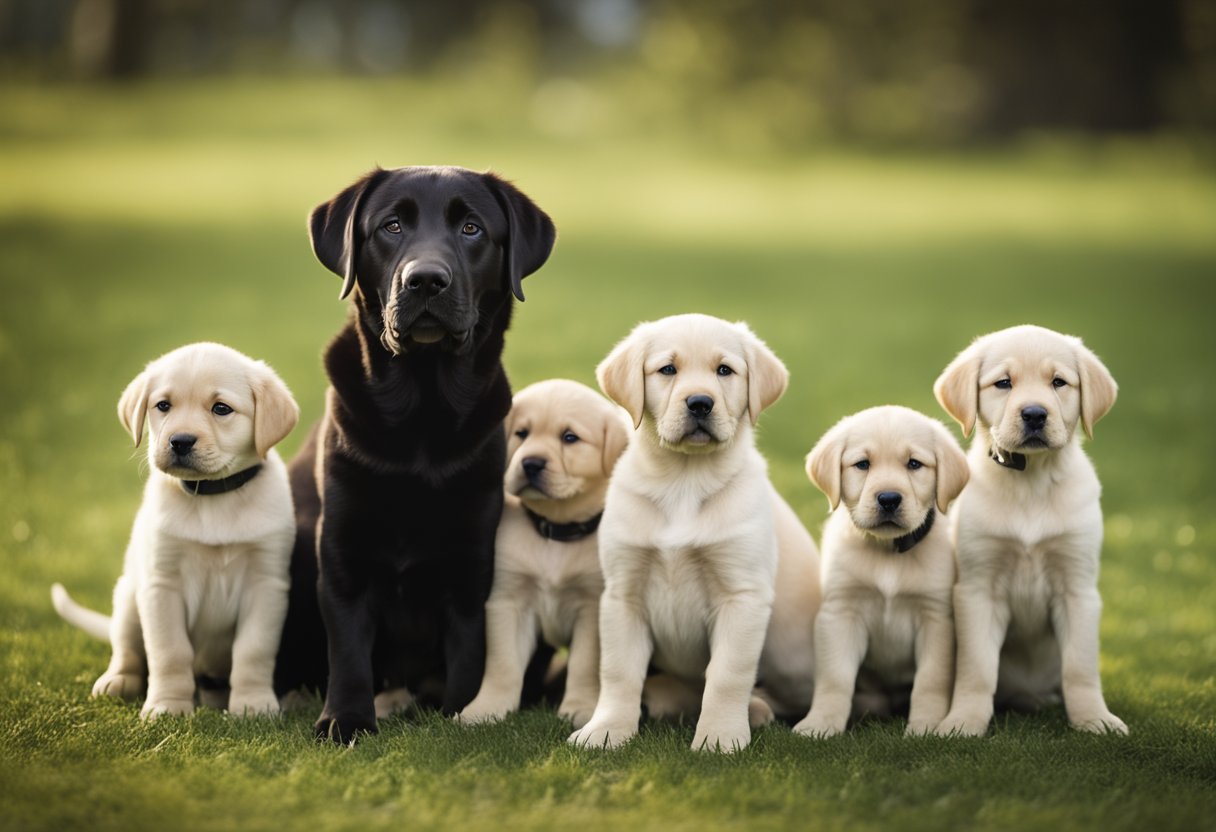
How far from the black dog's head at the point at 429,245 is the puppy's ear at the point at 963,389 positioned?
1.64 metres

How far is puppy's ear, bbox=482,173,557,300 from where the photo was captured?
17.5 feet

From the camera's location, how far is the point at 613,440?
5.69 m

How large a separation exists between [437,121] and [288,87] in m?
6.65

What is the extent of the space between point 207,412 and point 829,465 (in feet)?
7.84

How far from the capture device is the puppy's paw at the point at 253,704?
5.34 m

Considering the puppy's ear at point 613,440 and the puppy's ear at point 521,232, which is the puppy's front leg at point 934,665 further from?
the puppy's ear at point 521,232

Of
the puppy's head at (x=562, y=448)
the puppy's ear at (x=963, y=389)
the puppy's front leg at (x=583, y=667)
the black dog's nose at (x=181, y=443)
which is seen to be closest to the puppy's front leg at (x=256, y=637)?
the black dog's nose at (x=181, y=443)

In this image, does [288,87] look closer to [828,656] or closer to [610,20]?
[610,20]

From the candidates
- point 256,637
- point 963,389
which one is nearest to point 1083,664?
point 963,389

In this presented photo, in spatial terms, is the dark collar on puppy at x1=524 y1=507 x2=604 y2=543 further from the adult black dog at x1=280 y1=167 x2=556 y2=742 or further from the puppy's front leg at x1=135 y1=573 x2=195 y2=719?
the puppy's front leg at x1=135 y1=573 x2=195 y2=719

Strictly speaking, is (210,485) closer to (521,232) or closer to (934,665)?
(521,232)

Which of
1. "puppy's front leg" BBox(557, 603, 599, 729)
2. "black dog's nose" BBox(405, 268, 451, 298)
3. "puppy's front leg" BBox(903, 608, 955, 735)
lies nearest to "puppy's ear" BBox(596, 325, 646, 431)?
"black dog's nose" BBox(405, 268, 451, 298)

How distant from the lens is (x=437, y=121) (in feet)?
107

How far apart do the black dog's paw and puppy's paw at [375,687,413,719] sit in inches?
15.8
